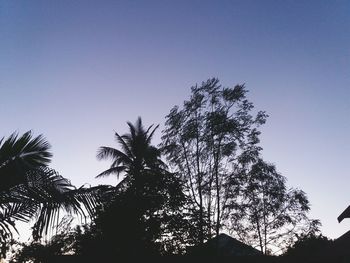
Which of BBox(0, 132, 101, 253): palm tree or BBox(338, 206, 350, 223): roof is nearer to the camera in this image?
BBox(0, 132, 101, 253): palm tree

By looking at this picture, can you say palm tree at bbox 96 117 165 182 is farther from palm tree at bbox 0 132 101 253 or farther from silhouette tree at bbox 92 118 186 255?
palm tree at bbox 0 132 101 253

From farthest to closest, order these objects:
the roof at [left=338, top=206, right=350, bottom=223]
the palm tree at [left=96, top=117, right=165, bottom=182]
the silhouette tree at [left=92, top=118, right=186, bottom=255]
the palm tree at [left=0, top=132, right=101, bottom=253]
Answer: the palm tree at [left=96, top=117, right=165, bottom=182] → the silhouette tree at [left=92, top=118, right=186, bottom=255] → the roof at [left=338, top=206, right=350, bottom=223] → the palm tree at [left=0, top=132, right=101, bottom=253]

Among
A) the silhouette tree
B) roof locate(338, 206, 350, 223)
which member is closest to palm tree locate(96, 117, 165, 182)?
the silhouette tree

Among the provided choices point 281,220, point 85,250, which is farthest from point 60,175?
point 281,220

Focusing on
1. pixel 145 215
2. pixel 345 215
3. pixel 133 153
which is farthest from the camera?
pixel 133 153

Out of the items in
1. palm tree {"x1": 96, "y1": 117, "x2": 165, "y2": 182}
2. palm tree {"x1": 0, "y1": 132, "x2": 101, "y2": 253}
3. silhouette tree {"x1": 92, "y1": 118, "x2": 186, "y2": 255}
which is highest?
palm tree {"x1": 96, "y1": 117, "x2": 165, "y2": 182}

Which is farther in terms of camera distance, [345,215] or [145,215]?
[145,215]

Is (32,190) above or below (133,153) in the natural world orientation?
below

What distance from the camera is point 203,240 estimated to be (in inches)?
614

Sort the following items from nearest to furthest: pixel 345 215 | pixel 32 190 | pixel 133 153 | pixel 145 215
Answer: pixel 32 190 → pixel 345 215 → pixel 145 215 → pixel 133 153

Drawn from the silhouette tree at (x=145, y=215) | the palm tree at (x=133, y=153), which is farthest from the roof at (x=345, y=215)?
the palm tree at (x=133, y=153)

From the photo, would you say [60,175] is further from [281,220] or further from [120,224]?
[281,220]

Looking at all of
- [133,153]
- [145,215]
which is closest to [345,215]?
[145,215]

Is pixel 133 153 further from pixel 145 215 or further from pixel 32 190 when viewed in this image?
pixel 32 190
